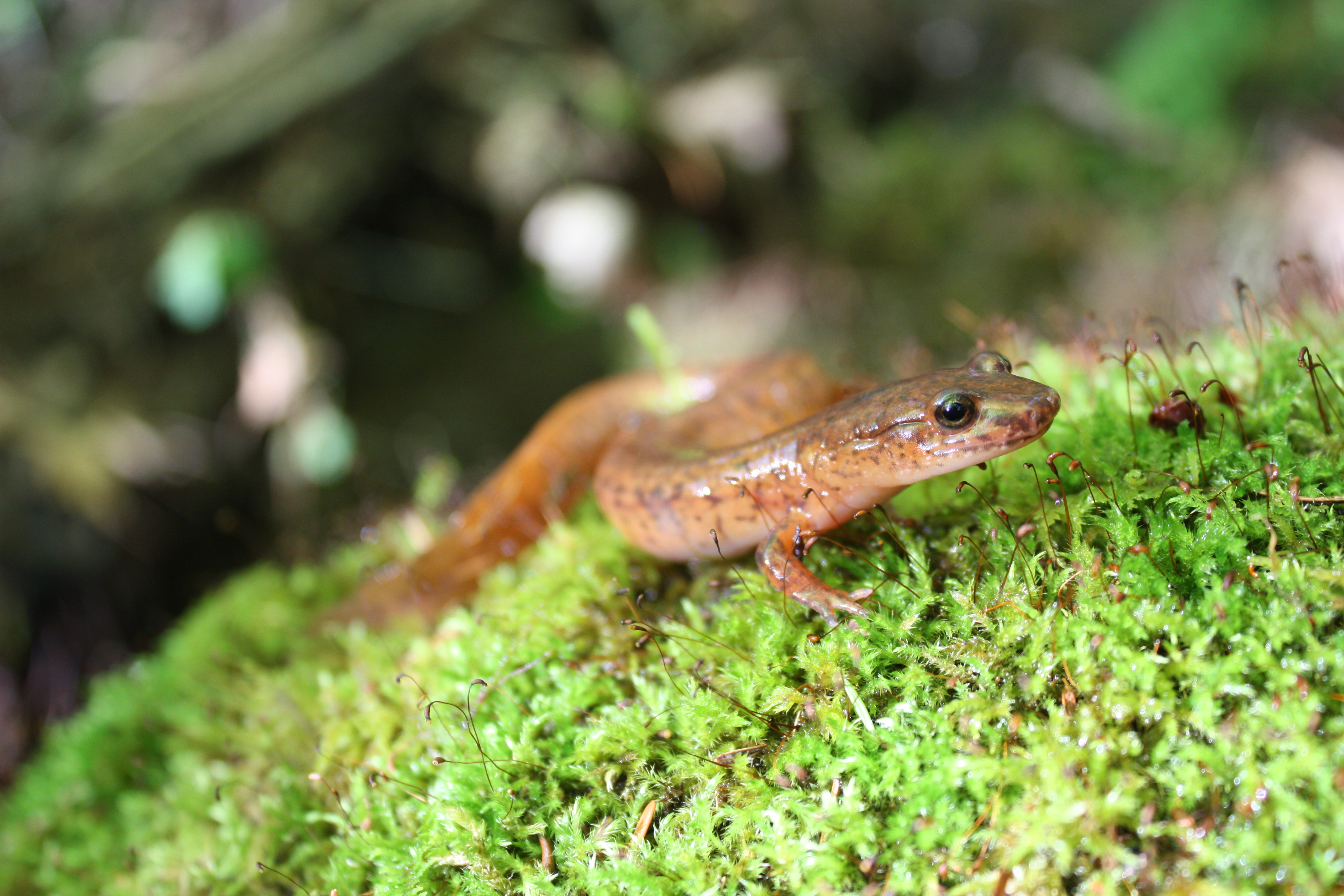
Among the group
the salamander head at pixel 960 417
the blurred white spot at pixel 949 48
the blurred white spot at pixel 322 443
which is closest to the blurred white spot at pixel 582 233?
the blurred white spot at pixel 322 443

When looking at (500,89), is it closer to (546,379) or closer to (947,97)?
(546,379)

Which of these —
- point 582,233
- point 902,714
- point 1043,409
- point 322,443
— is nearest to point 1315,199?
point 582,233

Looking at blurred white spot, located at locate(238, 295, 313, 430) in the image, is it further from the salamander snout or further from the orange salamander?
the salamander snout

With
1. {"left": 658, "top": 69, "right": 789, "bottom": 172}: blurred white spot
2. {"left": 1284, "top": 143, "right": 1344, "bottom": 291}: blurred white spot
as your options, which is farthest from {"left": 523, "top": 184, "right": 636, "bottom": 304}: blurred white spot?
{"left": 1284, "top": 143, "right": 1344, "bottom": 291}: blurred white spot

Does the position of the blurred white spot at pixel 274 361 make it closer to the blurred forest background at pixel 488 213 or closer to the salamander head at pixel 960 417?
the blurred forest background at pixel 488 213

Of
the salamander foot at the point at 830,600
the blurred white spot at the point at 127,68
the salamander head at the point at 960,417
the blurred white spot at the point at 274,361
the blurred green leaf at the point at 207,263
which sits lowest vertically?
the blurred white spot at the point at 274,361

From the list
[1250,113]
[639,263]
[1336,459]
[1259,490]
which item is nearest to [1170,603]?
[1259,490]

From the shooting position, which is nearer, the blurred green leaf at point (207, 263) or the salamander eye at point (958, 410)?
the salamander eye at point (958, 410)
